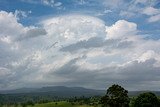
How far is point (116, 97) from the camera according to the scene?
419 feet

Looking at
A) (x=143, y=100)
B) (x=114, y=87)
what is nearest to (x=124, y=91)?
(x=114, y=87)

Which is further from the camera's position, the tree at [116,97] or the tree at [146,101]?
the tree at [146,101]

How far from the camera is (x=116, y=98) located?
419 ft

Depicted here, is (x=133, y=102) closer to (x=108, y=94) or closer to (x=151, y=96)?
(x=151, y=96)

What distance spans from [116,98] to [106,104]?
17.5ft

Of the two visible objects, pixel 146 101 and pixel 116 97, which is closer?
pixel 116 97

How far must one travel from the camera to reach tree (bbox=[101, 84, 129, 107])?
12781 centimetres

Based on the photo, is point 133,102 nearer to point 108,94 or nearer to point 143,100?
point 143,100

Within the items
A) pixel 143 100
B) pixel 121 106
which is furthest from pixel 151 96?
pixel 121 106

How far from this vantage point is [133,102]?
545 feet

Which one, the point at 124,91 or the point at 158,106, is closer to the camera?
the point at 124,91

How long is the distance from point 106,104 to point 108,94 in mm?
4191

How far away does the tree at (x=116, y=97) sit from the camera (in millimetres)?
127812

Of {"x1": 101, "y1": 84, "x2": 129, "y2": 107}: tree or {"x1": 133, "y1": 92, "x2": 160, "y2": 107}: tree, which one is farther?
{"x1": 133, "y1": 92, "x2": 160, "y2": 107}: tree
